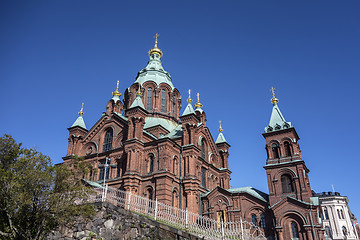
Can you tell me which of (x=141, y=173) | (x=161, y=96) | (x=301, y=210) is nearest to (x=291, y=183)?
(x=301, y=210)

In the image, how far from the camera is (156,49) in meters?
50.5

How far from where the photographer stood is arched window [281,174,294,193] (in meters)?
30.4

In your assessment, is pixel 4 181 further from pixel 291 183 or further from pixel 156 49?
pixel 156 49

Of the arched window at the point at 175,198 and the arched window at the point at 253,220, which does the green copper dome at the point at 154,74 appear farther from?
the arched window at the point at 253,220

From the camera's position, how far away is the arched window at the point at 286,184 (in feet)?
99.8

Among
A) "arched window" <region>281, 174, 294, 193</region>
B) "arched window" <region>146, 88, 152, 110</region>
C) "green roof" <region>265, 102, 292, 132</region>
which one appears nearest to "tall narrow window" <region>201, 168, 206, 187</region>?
"green roof" <region>265, 102, 292, 132</region>

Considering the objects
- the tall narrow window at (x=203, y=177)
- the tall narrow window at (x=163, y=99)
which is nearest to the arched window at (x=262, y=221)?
the tall narrow window at (x=203, y=177)

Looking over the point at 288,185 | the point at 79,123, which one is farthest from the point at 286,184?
the point at 79,123

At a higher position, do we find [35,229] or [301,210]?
[301,210]

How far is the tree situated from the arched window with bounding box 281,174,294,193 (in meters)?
21.6

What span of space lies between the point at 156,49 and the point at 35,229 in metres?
39.7

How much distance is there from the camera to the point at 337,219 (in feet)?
203

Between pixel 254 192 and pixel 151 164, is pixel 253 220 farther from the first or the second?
pixel 151 164

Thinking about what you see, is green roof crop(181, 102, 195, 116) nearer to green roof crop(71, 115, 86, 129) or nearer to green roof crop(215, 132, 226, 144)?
green roof crop(215, 132, 226, 144)
